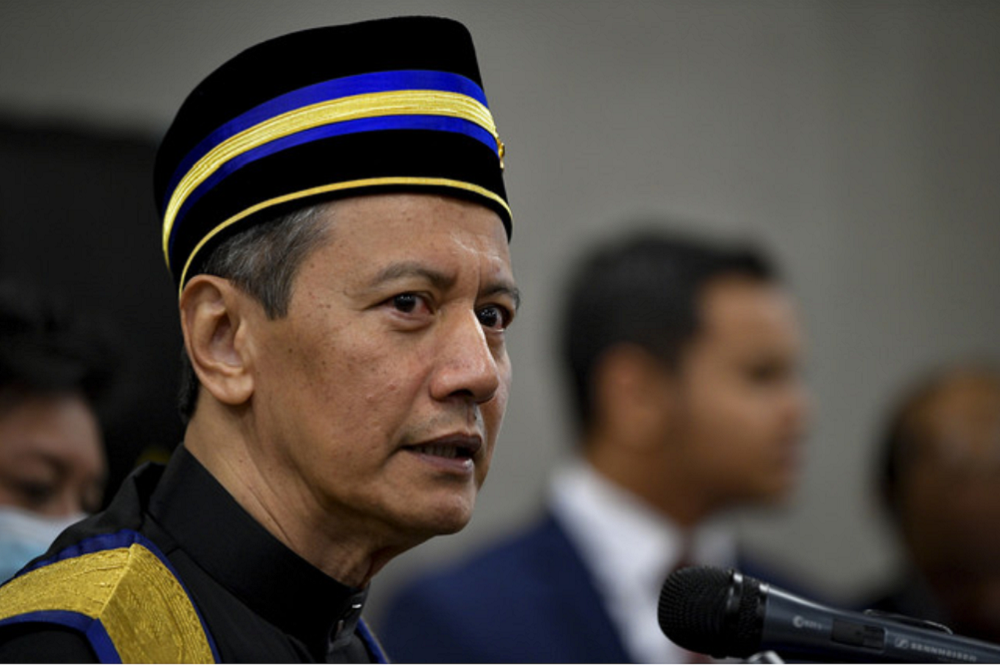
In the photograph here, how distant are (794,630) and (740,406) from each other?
249cm

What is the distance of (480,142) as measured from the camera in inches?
78.4

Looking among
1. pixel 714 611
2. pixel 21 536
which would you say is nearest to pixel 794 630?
pixel 714 611

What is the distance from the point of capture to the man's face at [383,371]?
6.02 ft

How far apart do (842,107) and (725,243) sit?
200 cm

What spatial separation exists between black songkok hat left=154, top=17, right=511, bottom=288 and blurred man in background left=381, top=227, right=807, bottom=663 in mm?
2129

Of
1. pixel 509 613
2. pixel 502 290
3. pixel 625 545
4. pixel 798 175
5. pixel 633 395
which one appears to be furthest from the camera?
pixel 798 175

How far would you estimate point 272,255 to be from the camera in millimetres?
1881

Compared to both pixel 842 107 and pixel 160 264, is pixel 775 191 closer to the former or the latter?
pixel 842 107

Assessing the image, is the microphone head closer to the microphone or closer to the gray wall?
the microphone

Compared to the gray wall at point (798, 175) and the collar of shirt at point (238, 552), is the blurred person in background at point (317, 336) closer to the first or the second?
the collar of shirt at point (238, 552)

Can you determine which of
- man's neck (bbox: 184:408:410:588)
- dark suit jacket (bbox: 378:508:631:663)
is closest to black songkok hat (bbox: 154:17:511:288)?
man's neck (bbox: 184:408:410:588)

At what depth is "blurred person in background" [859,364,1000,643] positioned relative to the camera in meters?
4.34

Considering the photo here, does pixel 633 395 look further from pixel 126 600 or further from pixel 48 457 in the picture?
pixel 126 600

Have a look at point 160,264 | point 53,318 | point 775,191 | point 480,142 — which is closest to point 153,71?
point 160,264
